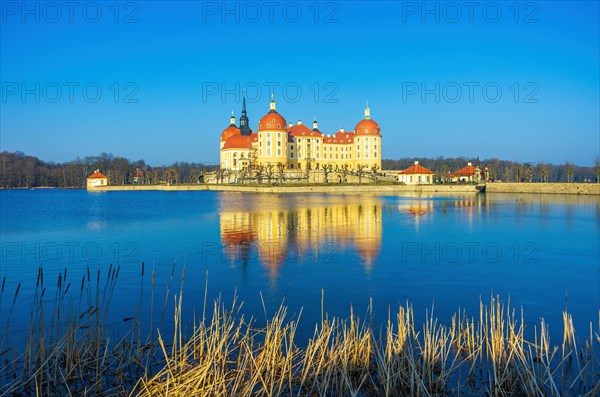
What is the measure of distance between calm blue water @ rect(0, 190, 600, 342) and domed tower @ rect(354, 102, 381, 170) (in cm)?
6614

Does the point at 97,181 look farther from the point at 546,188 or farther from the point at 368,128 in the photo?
the point at 546,188

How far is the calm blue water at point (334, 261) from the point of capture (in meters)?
9.92

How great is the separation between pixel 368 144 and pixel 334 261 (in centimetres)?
8012

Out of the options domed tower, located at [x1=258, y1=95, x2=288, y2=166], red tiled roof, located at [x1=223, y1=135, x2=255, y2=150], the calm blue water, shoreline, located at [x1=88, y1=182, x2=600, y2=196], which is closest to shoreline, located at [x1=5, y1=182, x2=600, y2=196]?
shoreline, located at [x1=88, y1=182, x2=600, y2=196]

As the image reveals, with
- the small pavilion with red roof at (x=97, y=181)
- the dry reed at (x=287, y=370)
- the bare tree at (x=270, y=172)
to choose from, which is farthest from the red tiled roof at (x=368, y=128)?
the dry reed at (x=287, y=370)

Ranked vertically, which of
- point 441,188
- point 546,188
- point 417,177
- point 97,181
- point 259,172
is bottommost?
point 546,188

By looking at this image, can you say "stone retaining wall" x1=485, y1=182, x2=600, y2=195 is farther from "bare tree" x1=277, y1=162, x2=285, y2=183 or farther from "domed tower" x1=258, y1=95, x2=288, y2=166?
"domed tower" x1=258, y1=95, x2=288, y2=166

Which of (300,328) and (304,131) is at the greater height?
(304,131)

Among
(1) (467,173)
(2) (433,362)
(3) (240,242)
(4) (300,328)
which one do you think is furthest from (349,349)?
(1) (467,173)

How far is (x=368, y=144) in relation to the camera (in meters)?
92.8

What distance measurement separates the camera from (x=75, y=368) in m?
5.94

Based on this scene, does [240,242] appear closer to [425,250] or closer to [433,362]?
Result: [425,250]

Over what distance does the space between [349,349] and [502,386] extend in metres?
1.71

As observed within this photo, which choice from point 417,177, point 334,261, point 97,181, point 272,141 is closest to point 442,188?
point 417,177
